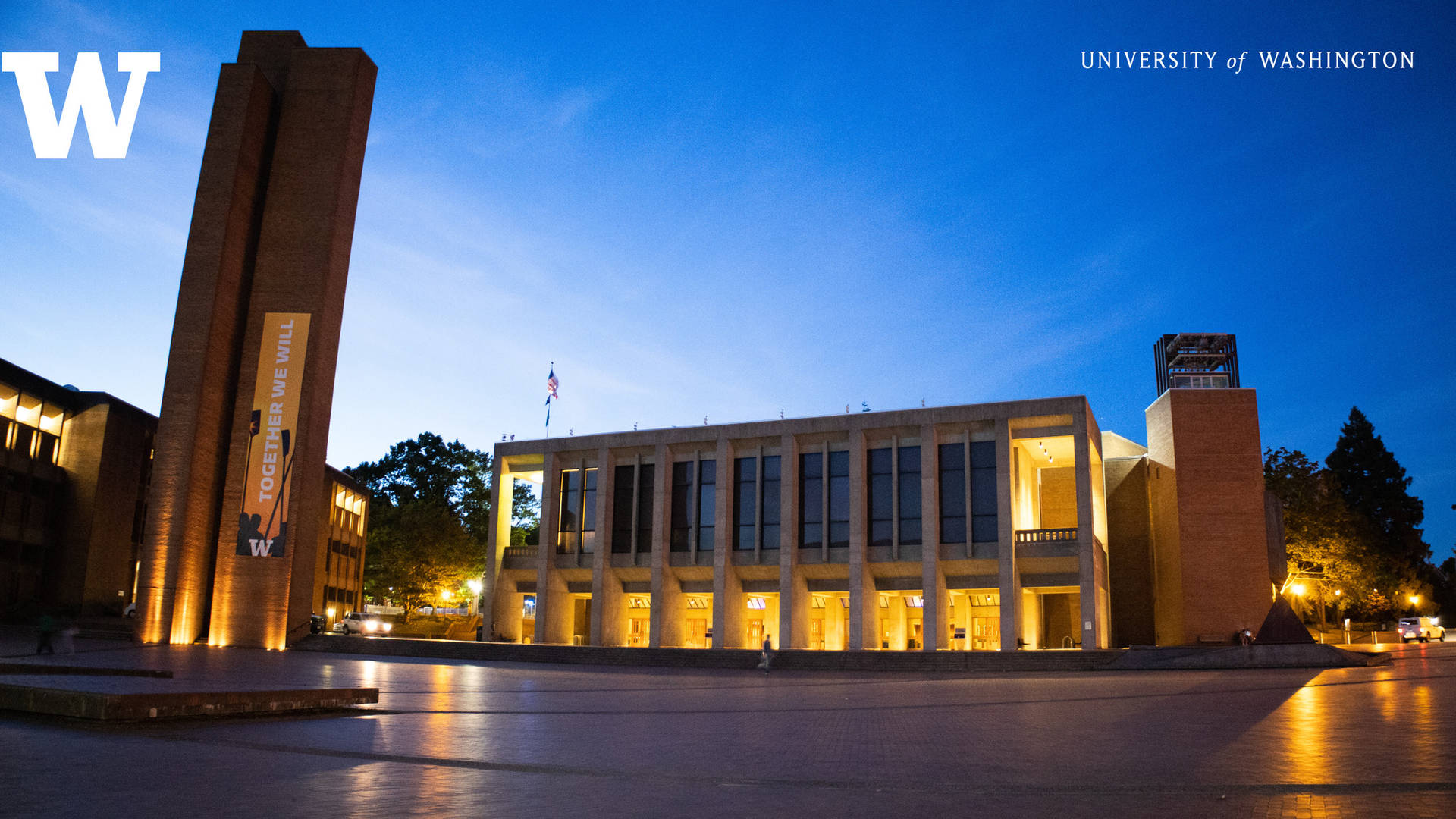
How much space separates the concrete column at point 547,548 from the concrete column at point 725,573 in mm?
9515

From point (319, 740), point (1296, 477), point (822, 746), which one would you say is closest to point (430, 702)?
point (319, 740)

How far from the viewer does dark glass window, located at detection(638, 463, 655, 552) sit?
50719 millimetres

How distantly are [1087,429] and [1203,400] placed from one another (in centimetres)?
872

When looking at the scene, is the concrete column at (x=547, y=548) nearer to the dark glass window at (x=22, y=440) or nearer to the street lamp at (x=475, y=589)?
the street lamp at (x=475, y=589)

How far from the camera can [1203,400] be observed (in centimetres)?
4778

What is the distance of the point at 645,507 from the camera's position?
51.1 metres

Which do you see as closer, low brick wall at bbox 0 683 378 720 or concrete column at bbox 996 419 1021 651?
low brick wall at bbox 0 683 378 720

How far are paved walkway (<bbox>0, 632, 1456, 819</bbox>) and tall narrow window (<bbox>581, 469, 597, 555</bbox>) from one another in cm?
3336

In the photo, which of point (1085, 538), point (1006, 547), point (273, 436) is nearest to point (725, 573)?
point (1006, 547)

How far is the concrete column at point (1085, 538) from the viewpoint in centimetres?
4112

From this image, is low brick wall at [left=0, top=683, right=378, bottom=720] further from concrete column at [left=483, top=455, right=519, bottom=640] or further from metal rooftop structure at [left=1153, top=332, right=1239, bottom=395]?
metal rooftop structure at [left=1153, top=332, right=1239, bottom=395]

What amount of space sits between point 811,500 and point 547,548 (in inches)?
581

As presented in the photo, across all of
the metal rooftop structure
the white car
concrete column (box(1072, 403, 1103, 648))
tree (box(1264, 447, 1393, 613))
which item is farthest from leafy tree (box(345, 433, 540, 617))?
tree (box(1264, 447, 1393, 613))

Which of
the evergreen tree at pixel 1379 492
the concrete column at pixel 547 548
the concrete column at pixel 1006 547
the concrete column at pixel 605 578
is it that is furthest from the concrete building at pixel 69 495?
the evergreen tree at pixel 1379 492
